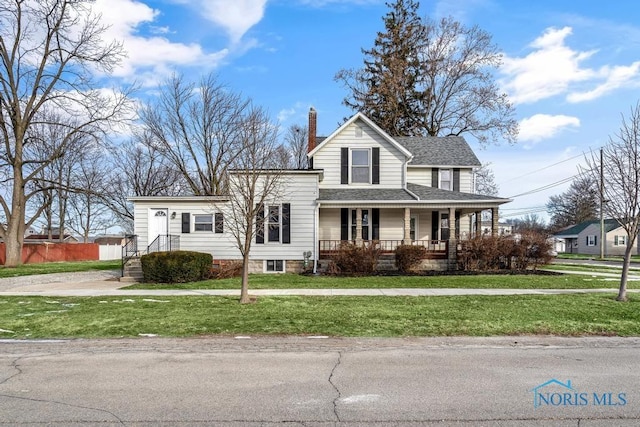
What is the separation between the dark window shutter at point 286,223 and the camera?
20.1 m

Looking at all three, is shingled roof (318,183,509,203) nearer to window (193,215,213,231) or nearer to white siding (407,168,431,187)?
white siding (407,168,431,187)

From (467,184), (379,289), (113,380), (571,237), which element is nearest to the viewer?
(113,380)

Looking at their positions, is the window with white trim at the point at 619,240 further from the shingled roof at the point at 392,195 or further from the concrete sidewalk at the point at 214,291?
the concrete sidewalk at the point at 214,291

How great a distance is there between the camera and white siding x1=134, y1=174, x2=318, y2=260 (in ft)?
65.7

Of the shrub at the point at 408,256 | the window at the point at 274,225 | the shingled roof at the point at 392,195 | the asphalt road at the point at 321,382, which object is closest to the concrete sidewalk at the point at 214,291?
the shrub at the point at 408,256

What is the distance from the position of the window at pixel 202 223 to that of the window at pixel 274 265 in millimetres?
3051

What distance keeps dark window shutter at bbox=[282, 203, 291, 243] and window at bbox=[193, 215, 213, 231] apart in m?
3.29

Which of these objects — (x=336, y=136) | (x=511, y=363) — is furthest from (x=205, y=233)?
(x=511, y=363)

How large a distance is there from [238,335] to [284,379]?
8.83ft

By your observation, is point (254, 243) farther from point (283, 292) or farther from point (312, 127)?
point (312, 127)

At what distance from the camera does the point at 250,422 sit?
4.22 metres

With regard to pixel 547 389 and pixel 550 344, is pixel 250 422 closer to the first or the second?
pixel 547 389

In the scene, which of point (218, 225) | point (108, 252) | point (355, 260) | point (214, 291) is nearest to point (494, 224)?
point (355, 260)

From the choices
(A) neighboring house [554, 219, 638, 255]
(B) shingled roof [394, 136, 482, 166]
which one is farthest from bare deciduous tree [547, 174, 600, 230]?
(B) shingled roof [394, 136, 482, 166]
